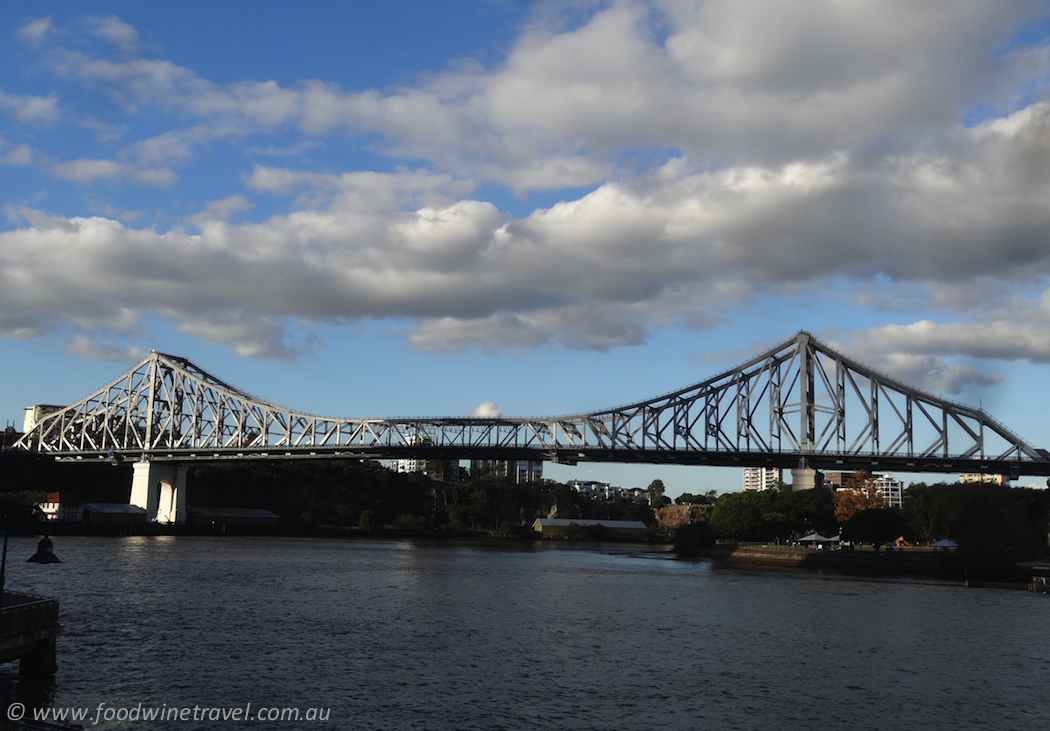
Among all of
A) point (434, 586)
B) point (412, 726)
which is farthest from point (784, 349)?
point (412, 726)

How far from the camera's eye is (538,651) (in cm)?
3628

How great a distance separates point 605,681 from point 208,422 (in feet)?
395

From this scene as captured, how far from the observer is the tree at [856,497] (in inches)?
4788

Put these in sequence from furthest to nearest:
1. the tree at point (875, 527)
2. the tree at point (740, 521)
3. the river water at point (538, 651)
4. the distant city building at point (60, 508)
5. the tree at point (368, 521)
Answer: the tree at point (368, 521) → the distant city building at point (60, 508) → the tree at point (740, 521) → the tree at point (875, 527) → the river water at point (538, 651)

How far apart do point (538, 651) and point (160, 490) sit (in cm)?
11737

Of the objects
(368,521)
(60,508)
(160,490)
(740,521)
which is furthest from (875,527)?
(60,508)

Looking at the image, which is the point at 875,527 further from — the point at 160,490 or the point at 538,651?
the point at 160,490

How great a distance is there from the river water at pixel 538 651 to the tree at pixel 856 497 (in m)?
56.4

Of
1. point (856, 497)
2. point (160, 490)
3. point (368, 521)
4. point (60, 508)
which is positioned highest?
point (856, 497)

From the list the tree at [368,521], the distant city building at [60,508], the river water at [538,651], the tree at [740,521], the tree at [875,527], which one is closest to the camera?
the river water at [538,651]

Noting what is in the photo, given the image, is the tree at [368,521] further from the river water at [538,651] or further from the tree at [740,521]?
the river water at [538,651]

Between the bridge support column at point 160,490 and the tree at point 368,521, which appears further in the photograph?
the tree at point 368,521

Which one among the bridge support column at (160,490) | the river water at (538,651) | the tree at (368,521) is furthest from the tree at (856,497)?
the bridge support column at (160,490)

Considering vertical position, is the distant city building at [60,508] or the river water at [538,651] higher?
the distant city building at [60,508]
